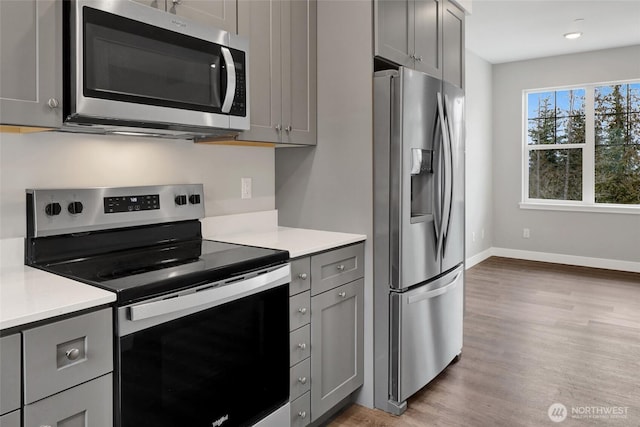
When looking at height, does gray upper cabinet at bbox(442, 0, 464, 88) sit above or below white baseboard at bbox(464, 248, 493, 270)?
above

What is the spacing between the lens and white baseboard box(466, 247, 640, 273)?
549 cm

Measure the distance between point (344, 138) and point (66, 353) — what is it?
166 cm

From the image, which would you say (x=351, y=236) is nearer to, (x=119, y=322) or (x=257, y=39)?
(x=257, y=39)

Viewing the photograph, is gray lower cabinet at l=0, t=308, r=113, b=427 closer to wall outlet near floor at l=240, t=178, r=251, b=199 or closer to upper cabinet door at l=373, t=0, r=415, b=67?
wall outlet near floor at l=240, t=178, r=251, b=199

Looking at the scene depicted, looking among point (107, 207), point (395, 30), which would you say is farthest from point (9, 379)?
point (395, 30)

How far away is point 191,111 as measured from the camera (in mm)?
1768

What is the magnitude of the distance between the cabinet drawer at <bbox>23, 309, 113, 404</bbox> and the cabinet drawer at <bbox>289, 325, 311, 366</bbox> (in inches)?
33.1

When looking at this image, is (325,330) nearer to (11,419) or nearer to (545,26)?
(11,419)

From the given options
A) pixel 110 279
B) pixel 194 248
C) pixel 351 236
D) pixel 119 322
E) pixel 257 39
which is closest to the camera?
pixel 119 322

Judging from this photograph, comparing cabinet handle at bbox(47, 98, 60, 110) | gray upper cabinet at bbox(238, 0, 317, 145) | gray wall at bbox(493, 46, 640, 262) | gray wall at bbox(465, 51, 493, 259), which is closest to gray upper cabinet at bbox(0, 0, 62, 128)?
cabinet handle at bbox(47, 98, 60, 110)

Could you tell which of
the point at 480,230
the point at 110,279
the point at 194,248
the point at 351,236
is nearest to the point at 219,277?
the point at 110,279

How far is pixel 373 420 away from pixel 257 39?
193cm

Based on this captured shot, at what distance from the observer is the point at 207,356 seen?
1.56 metres

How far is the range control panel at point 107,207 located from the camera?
1.65 m
